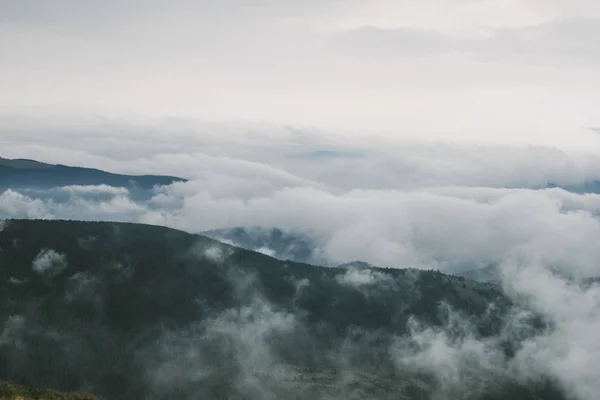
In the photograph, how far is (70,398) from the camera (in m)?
129

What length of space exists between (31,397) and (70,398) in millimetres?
8263

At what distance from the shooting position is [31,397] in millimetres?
125875
